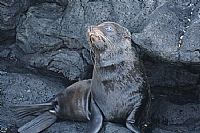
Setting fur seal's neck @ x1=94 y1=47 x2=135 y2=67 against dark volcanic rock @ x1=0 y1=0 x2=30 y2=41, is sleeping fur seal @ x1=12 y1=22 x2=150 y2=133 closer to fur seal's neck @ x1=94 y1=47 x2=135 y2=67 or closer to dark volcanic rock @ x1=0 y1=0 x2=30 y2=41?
fur seal's neck @ x1=94 y1=47 x2=135 y2=67

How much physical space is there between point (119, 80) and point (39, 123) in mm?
928

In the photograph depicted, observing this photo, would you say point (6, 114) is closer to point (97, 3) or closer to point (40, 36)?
point (40, 36)

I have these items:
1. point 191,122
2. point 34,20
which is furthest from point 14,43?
point 191,122

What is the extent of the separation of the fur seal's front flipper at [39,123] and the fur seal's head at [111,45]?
0.80 m

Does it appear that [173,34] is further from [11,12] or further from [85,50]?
[11,12]

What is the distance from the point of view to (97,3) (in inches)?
240

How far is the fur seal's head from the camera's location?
5324 mm

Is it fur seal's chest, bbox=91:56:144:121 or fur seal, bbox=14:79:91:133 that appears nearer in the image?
fur seal's chest, bbox=91:56:144:121

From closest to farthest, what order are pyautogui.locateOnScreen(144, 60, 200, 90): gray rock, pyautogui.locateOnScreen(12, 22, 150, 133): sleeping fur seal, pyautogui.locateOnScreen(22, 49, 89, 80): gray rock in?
1. pyautogui.locateOnScreen(12, 22, 150, 133): sleeping fur seal
2. pyautogui.locateOnScreen(144, 60, 200, 90): gray rock
3. pyautogui.locateOnScreen(22, 49, 89, 80): gray rock

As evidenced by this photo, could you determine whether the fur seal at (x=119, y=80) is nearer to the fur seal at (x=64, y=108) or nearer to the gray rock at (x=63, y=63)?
the fur seal at (x=64, y=108)

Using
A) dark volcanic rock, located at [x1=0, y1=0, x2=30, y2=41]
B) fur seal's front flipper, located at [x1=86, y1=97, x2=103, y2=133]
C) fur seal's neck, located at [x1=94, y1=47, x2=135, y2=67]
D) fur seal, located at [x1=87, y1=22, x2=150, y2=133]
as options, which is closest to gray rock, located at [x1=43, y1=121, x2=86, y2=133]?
fur seal's front flipper, located at [x1=86, y1=97, x2=103, y2=133]

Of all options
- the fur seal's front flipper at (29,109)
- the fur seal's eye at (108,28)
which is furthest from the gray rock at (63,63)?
the fur seal's eye at (108,28)

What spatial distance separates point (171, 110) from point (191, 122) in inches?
10.6

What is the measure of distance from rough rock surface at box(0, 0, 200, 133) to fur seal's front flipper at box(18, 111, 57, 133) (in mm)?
75
